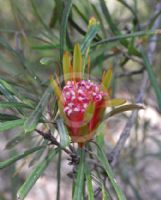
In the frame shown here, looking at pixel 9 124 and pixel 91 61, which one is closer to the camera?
pixel 9 124

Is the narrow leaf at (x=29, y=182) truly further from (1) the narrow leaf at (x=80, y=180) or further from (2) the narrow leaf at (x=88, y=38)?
(2) the narrow leaf at (x=88, y=38)

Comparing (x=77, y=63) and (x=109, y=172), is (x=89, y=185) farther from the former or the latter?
(x=77, y=63)

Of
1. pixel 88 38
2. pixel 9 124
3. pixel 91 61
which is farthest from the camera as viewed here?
pixel 91 61

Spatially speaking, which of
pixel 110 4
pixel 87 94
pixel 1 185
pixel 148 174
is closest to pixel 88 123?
pixel 87 94

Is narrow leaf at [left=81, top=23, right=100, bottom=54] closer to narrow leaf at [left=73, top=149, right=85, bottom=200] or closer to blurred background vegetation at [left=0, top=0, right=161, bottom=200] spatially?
blurred background vegetation at [left=0, top=0, right=161, bottom=200]

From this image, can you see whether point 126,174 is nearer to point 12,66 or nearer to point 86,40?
point 12,66

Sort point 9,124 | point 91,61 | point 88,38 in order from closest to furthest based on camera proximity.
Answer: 1. point 9,124
2. point 88,38
3. point 91,61

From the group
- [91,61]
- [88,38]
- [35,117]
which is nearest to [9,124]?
[35,117]
